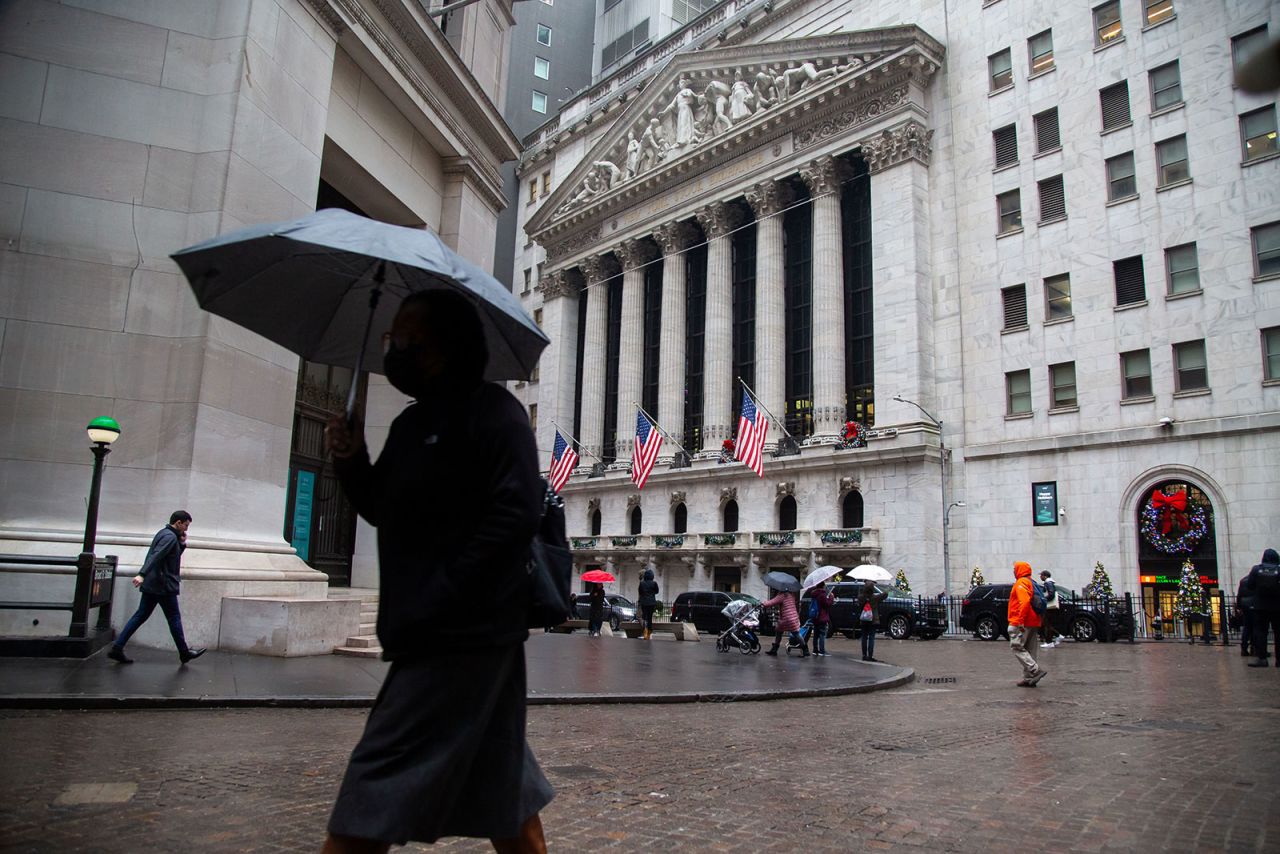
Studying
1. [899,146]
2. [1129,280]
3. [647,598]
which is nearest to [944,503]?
[1129,280]

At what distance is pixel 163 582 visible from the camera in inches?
398

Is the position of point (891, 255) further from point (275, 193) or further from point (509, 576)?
point (509, 576)

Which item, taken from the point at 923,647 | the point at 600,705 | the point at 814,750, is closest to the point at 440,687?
the point at 814,750

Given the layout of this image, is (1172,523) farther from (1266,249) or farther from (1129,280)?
(1266,249)

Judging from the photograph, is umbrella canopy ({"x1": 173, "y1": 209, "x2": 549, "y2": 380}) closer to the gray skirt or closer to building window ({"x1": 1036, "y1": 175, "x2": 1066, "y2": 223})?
the gray skirt

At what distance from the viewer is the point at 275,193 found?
1285 cm

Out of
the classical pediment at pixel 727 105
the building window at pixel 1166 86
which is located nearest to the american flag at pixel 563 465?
the classical pediment at pixel 727 105

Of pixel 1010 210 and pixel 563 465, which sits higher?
pixel 1010 210

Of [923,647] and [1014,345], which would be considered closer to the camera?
[923,647]

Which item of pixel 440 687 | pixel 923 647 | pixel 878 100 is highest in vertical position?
pixel 878 100

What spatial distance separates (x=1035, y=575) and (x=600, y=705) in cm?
3029

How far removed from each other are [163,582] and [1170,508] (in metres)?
32.6

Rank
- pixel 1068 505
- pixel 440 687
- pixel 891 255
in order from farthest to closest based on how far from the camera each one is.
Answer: pixel 891 255, pixel 1068 505, pixel 440 687

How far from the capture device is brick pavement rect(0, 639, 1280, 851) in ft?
15.1
